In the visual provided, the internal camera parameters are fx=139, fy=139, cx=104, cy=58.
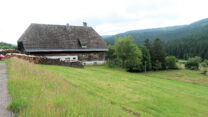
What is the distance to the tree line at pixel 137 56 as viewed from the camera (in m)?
39.3

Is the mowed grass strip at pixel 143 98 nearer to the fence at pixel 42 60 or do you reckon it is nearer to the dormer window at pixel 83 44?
the fence at pixel 42 60

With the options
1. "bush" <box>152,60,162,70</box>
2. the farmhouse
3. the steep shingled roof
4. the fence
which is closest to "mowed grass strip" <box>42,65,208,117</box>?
the fence

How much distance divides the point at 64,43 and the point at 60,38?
4.48 feet

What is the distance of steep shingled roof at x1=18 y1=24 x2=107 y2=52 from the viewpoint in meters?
23.7

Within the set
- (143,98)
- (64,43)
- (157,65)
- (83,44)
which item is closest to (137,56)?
(83,44)

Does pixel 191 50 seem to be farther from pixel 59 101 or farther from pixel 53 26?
pixel 59 101

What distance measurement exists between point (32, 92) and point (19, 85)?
3.89 ft

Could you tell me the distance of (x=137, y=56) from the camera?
41.3m

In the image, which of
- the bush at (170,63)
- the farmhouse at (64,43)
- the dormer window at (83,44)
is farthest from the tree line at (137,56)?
the dormer window at (83,44)

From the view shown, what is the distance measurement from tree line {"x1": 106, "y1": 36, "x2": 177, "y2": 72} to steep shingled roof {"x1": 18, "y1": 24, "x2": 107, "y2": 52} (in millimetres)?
6485

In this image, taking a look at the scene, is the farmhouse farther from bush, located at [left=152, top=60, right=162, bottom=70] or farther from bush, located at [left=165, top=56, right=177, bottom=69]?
→ bush, located at [left=165, top=56, right=177, bottom=69]

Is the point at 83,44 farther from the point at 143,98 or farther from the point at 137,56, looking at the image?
the point at 143,98

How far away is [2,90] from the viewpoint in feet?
18.1

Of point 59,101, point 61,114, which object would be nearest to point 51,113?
point 61,114
